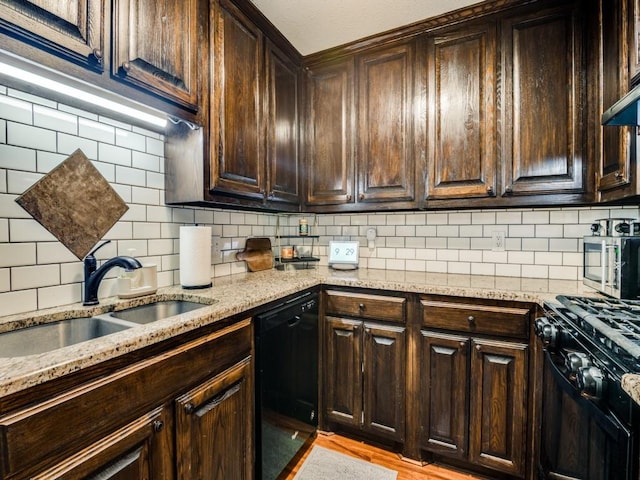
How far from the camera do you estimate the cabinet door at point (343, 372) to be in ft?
6.09

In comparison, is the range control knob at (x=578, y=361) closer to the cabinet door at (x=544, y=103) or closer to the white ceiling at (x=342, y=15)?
the cabinet door at (x=544, y=103)

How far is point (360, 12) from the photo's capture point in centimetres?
179

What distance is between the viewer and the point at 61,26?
0.92 meters

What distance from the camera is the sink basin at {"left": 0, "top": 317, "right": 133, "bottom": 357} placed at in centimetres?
100

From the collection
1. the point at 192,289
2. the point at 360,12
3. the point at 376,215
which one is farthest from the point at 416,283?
the point at 360,12

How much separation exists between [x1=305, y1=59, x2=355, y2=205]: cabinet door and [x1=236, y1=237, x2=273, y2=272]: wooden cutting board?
1.55 feet

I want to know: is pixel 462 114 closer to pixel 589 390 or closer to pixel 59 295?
pixel 589 390

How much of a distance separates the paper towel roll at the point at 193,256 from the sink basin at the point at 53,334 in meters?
0.42

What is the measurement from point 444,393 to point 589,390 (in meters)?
0.91

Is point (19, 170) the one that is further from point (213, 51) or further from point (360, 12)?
point (360, 12)

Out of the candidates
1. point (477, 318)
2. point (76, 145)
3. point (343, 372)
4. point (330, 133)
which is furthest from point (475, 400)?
point (76, 145)

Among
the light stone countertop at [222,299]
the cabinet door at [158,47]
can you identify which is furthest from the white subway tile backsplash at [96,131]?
the light stone countertop at [222,299]

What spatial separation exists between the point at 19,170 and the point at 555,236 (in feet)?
8.93

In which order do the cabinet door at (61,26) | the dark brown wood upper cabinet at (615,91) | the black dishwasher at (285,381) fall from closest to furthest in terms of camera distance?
the cabinet door at (61,26) < the dark brown wood upper cabinet at (615,91) < the black dishwasher at (285,381)
